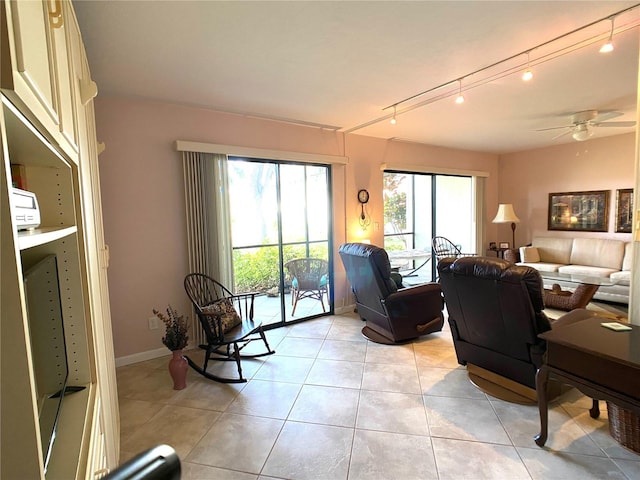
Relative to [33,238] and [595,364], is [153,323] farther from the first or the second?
[595,364]

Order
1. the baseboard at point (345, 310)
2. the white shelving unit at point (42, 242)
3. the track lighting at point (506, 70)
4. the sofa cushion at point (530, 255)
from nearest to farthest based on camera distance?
the white shelving unit at point (42, 242)
the track lighting at point (506, 70)
the baseboard at point (345, 310)
the sofa cushion at point (530, 255)

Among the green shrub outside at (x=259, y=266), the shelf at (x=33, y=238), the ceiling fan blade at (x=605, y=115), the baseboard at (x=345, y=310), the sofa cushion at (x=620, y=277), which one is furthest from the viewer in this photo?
the baseboard at (x=345, y=310)

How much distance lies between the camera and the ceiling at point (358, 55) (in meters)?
1.81

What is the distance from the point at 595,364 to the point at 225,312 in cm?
276

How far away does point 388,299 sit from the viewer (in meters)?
3.25

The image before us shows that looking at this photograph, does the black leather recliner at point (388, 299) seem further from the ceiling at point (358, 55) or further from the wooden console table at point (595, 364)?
the ceiling at point (358, 55)

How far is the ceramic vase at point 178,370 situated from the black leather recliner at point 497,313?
2.35 metres

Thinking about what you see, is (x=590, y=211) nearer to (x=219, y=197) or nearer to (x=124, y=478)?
(x=219, y=197)

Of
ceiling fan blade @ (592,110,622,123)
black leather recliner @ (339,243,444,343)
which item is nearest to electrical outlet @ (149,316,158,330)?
black leather recliner @ (339,243,444,343)

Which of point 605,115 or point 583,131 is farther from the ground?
point 605,115

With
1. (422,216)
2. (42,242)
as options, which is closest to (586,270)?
(422,216)

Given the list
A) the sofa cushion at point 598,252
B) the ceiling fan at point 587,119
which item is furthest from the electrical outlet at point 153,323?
the sofa cushion at point 598,252

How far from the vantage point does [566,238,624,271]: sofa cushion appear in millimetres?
4852

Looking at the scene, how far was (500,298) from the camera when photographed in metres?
2.16
